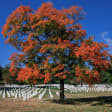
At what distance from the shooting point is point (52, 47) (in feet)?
51.9

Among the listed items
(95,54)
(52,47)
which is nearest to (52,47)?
(52,47)

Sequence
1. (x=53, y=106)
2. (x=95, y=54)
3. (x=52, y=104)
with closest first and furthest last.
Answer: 1. (x=53, y=106)
2. (x=95, y=54)
3. (x=52, y=104)

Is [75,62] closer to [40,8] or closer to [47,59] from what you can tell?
[47,59]

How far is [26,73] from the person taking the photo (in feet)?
52.2

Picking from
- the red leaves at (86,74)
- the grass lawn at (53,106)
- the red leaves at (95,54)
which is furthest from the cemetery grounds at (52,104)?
the red leaves at (95,54)

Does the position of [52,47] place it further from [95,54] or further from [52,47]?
[95,54]

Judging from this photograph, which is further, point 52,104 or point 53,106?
point 52,104

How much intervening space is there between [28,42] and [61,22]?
3611 millimetres

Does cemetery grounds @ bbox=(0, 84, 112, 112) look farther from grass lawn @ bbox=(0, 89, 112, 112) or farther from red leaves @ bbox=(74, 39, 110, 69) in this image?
red leaves @ bbox=(74, 39, 110, 69)

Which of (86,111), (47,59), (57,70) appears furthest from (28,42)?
(86,111)

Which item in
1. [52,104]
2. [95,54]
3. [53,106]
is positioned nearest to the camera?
[53,106]

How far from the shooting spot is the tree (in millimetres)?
15656

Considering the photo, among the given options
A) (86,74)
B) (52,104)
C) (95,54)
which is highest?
(95,54)

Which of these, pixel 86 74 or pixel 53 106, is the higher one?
pixel 86 74
